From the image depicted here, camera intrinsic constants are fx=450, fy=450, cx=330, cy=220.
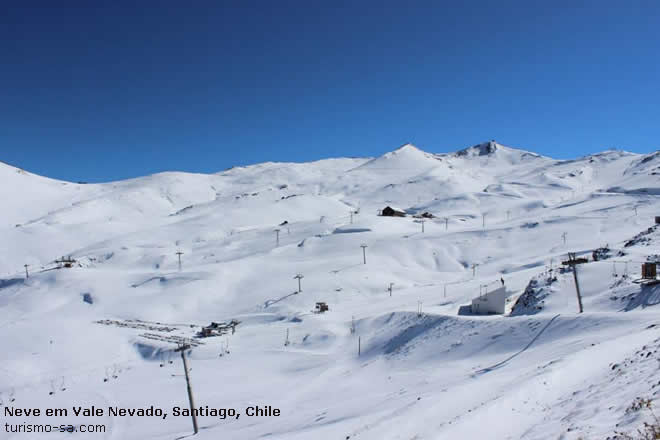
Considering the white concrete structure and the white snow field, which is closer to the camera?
the white snow field

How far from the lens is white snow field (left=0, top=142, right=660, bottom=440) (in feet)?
42.5

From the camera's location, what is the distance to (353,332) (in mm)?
33656

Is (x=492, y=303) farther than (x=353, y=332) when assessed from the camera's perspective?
No

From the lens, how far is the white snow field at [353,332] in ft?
42.5

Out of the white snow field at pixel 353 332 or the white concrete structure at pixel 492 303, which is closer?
the white snow field at pixel 353 332

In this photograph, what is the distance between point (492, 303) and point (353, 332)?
10.2 metres

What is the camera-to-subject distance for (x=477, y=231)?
7038cm

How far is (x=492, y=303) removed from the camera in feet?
99.7

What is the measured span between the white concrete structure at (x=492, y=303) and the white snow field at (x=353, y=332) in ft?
5.80

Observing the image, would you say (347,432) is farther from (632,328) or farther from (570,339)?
(632,328)

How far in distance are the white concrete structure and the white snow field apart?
177cm

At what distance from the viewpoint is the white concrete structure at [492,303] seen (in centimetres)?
3012

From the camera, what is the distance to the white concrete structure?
30.1m

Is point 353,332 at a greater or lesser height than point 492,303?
lesser
